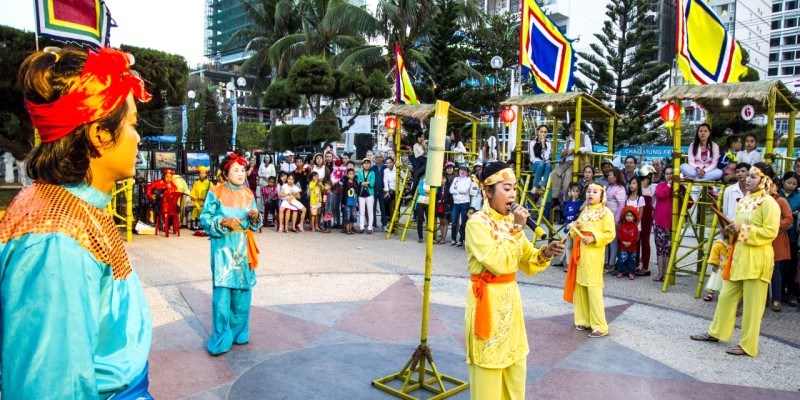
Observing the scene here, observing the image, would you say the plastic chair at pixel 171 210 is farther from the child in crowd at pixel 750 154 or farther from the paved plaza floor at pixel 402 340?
the child in crowd at pixel 750 154

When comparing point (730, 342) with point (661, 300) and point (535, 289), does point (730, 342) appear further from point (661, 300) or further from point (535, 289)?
point (535, 289)

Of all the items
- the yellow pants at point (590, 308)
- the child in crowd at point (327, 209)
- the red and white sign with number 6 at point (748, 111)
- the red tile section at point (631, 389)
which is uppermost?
the red and white sign with number 6 at point (748, 111)

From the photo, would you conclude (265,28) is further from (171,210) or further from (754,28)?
(754,28)

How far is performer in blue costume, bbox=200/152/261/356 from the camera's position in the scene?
524 cm

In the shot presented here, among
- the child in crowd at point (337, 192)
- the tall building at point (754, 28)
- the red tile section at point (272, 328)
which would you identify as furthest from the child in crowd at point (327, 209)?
the tall building at point (754, 28)

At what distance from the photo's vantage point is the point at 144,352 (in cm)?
164

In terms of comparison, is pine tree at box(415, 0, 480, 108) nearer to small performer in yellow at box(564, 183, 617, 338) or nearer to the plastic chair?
the plastic chair

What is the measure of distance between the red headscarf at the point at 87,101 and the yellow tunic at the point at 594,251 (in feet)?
17.2

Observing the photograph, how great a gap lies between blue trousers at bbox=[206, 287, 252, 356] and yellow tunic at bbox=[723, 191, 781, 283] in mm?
4782

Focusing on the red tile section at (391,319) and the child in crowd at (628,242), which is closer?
the red tile section at (391,319)

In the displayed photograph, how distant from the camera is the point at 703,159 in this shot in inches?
321

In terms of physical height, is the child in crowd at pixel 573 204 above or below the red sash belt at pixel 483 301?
above

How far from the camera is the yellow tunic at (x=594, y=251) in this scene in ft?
20.1

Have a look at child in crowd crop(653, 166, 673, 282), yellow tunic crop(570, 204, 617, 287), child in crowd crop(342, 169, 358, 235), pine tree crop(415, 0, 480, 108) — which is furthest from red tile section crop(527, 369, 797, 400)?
pine tree crop(415, 0, 480, 108)
